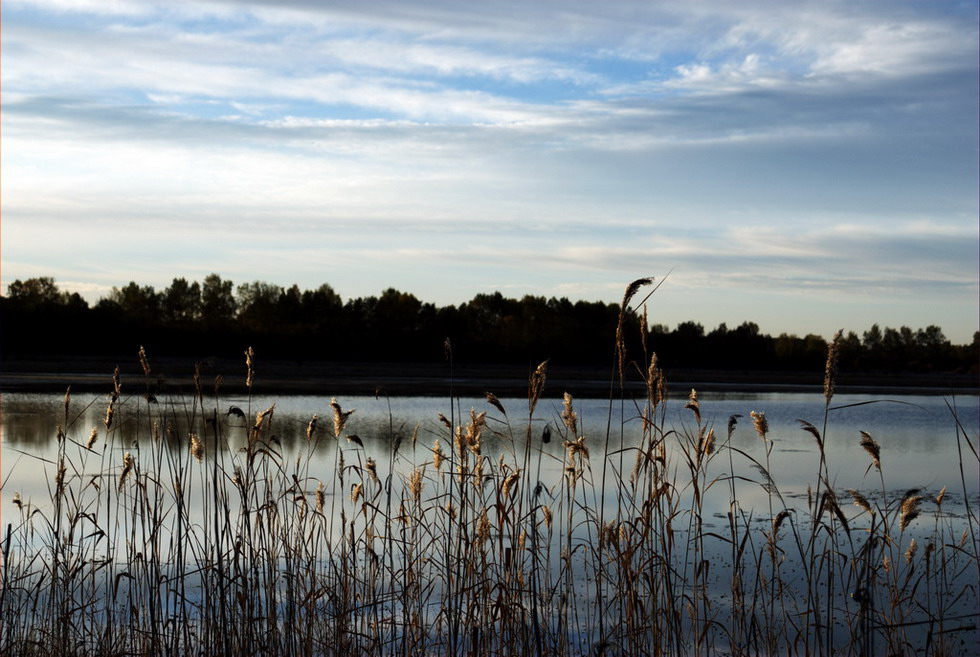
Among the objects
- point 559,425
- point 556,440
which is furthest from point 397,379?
point 559,425

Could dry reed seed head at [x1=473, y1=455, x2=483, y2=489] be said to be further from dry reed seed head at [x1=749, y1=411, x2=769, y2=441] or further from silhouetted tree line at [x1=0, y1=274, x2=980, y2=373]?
silhouetted tree line at [x1=0, y1=274, x2=980, y2=373]

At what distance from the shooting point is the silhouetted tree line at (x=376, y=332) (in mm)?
46094

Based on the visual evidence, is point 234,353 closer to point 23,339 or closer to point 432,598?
point 23,339

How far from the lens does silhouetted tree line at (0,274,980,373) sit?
151 feet

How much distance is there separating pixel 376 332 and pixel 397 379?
18.2 meters

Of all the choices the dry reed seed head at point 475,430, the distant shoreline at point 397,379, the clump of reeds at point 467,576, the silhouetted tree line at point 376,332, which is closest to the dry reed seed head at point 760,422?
the clump of reeds at point 467,576

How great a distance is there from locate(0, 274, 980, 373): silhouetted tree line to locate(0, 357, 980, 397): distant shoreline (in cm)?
183

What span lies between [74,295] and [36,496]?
2107 inches

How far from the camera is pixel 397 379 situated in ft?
131

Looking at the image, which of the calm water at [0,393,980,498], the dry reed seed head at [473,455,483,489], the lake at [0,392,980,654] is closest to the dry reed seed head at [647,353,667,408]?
the lake at [0,392,980,654]

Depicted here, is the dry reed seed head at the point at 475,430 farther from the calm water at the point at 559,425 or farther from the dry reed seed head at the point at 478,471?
the calm water at the point at 559,425

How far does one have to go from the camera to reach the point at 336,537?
296 inches

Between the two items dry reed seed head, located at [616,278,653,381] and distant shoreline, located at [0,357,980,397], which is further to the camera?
distant shoreline, located at [0,357,980,397]

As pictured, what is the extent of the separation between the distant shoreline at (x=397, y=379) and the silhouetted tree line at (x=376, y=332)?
1827 millimetres
